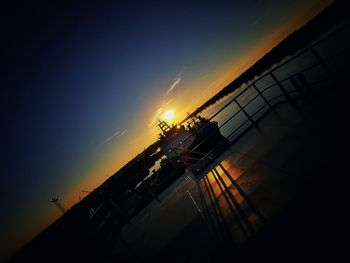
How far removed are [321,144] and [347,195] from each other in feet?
4.65

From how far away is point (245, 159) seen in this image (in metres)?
4.95

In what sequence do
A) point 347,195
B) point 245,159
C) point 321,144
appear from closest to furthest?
point 347,195, point 321,144, point 245,159

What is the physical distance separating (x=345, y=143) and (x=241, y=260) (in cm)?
226

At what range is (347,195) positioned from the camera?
2062 mm

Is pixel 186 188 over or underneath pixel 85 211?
underneath

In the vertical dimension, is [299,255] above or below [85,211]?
below

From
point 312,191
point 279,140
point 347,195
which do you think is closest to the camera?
point 347,195

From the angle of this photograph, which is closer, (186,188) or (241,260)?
(241,260)

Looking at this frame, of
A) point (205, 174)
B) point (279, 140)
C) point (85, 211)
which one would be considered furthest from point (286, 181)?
point (85, 211)

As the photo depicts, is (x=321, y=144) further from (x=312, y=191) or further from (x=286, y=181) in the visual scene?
(x=312, y=191)

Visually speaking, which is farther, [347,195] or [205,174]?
[205,174]

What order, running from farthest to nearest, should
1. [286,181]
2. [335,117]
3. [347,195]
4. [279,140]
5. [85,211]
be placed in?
[85,211], [279,140], [335,117], [286,181], [347,195]

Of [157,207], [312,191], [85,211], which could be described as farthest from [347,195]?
[85,211]

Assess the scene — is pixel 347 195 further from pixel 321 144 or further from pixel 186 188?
pixel 186 188
